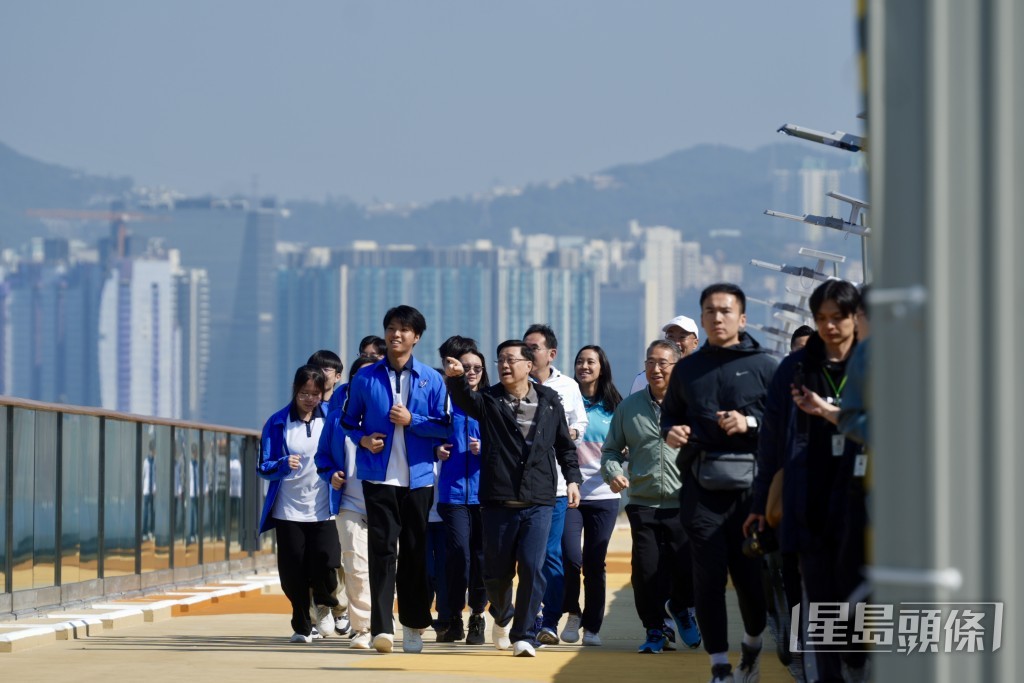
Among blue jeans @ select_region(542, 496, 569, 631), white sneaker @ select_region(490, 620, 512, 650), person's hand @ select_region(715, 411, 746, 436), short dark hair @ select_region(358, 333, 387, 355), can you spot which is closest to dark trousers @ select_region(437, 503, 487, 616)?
blue jeans @ select_region(542, 496, 569, 631)

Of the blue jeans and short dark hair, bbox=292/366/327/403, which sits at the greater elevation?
short dark hair, bbox=292/366/327/403

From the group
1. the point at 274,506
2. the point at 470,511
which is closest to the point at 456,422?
the point at 470,511

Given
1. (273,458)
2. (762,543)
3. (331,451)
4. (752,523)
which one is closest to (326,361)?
(273,458)

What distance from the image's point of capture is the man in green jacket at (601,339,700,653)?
9523 millimetres

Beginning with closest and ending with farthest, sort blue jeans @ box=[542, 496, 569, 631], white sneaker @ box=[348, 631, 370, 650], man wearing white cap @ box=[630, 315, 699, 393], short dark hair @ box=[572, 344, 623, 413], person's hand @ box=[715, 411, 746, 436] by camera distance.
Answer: person's hand @ box=[715, 411, 746, 436] < white sneaker @ box=[348, 631, 370, 650] < man wearing white cap @ box=[630, 315, 699, 393] < blue jeans @ box=[542, 496, 569, 631] < short dark hair @ box=[572, 344, 623, 413]

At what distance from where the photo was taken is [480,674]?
8.59 metres

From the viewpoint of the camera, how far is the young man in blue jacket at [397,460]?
30.7 ft

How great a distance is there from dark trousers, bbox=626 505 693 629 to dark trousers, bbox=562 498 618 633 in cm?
66

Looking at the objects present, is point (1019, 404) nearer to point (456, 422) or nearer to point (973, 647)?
point (973, 647)

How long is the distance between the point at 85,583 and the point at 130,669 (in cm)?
502

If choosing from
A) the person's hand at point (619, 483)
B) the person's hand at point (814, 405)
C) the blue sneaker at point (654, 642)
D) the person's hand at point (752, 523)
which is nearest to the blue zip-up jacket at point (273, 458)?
the person's hand at point (619, 483)

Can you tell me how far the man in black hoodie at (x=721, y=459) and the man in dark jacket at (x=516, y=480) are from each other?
202cm

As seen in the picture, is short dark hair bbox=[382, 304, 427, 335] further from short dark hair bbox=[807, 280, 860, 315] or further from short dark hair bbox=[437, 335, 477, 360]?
short dark hair bbox=[807, 280, 860, 315]

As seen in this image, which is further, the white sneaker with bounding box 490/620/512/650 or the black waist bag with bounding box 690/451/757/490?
the white sneaker with bounding box 490/620/512/650
